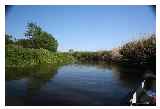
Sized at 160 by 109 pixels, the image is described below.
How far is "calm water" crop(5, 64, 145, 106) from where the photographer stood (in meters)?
3.76

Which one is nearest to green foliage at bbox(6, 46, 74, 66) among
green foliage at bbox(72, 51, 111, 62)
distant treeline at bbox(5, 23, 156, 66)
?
distant treeline at bbox(5, 23, 156, 66)

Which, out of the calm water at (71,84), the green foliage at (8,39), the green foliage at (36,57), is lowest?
the calm water at (71,84)

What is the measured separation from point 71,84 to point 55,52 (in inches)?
20.6

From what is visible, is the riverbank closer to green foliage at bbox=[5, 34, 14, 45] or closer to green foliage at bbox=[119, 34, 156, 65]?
green foliage at bbox=[119, 34, 156, 65]

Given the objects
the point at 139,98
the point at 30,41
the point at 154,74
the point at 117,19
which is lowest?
the point at 139,98

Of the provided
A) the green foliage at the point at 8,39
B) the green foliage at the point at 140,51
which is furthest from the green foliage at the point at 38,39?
the green foliage at the point at 140,51

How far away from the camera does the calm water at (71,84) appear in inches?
148

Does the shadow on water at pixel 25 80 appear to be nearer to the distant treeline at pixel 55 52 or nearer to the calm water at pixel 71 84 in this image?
the calm water at pixel 71 84

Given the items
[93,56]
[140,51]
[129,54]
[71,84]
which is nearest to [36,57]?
[71,84]
